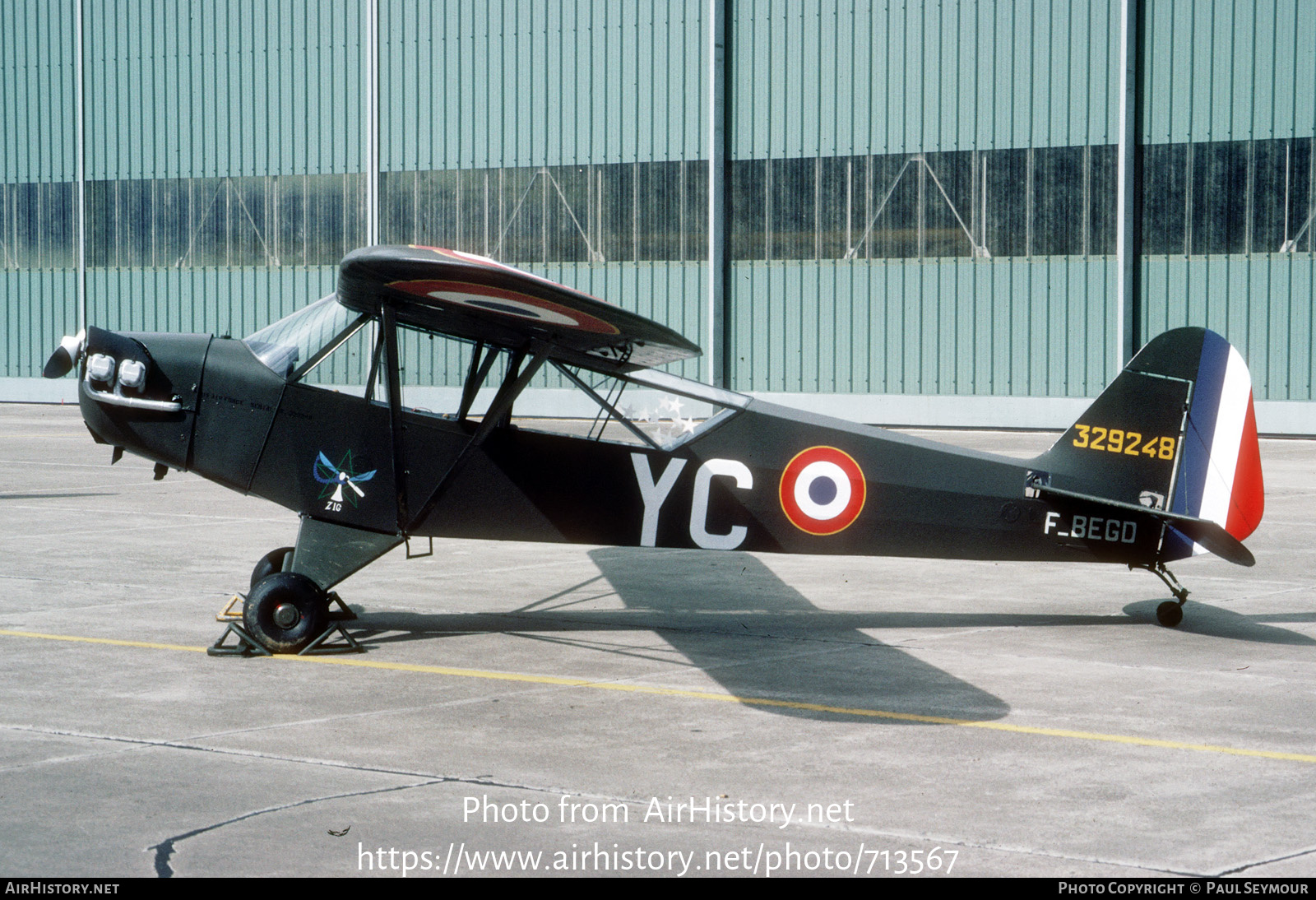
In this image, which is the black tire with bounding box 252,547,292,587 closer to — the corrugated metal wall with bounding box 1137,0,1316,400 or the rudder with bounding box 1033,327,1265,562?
the rudder with bounding box 1033,327,1265,562

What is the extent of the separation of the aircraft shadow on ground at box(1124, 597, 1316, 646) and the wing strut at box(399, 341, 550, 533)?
4642mm

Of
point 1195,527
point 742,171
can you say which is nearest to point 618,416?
point 1195,527

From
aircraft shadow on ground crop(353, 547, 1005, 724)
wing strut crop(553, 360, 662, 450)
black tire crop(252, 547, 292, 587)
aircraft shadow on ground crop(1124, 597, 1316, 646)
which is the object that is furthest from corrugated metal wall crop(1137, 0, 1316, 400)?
black tire crop(252, 547, 292, 587)

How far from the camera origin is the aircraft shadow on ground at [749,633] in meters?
7.56

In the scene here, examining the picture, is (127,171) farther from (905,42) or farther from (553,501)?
(553,501)

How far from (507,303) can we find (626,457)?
167 cm

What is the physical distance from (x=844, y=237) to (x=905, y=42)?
177 inches

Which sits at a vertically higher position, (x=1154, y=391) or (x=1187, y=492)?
(x=1154, y=391)

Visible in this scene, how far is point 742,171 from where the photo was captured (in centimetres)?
3362

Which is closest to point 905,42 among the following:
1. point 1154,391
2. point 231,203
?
point 231,203

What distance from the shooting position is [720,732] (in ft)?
22.0

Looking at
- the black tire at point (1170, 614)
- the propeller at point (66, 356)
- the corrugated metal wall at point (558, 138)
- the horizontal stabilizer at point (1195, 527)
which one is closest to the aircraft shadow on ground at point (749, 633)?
the black tire at point (1170, 614)

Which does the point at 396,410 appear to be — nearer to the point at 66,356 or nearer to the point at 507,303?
the point at 507,303

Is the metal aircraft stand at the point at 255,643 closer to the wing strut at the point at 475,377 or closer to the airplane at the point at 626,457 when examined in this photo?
the airplane at the point at 626,457
